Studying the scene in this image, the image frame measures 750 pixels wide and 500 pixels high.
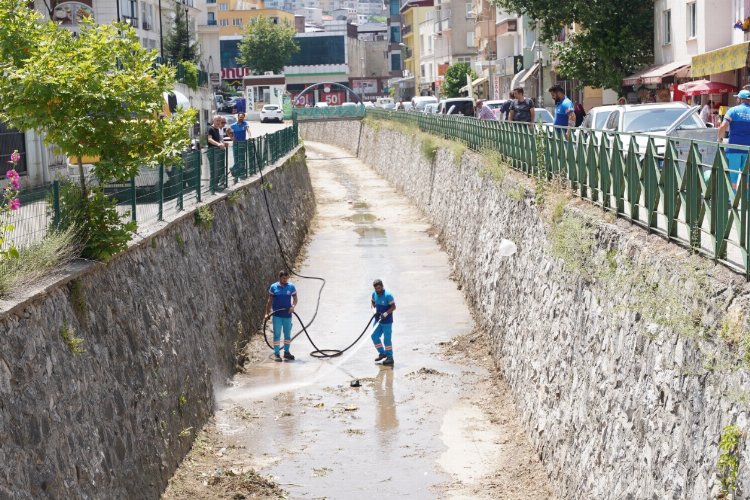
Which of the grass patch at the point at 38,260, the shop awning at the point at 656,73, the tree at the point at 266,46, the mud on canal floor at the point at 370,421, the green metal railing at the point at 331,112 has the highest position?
the tree at the point at 266,46

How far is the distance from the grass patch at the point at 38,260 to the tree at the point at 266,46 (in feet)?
340

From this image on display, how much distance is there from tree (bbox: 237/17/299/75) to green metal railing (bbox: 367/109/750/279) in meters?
97.1

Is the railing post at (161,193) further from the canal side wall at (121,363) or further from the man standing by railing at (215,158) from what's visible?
the man standing by railing at (215,158)

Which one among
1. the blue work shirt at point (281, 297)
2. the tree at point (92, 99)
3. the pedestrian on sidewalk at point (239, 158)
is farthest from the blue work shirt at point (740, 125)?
the pedestrian on sidewalk at point (239, 158)

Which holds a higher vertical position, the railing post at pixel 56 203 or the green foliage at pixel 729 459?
the railing post at pixel 56 203

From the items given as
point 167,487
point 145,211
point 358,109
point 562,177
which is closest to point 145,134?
point 145,211

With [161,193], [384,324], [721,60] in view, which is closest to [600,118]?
[384,324]

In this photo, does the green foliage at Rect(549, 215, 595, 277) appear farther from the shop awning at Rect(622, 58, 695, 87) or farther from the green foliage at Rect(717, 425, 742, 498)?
the shop awning at Rect(622, 58, 695, 87)

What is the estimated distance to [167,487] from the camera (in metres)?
13.2

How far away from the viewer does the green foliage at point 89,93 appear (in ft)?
39.7

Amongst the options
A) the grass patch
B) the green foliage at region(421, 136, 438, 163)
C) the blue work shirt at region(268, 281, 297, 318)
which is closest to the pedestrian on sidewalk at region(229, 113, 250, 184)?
the blue work shirt at region(268, 281, 297, 318)

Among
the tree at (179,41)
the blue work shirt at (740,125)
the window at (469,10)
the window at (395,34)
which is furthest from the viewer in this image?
the window at (395,34)

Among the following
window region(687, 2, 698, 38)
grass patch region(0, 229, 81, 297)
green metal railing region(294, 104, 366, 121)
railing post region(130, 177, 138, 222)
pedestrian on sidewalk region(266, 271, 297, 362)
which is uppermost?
window region(687, 2, 698, 38)

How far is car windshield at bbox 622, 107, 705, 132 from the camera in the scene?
1984 centimetres
